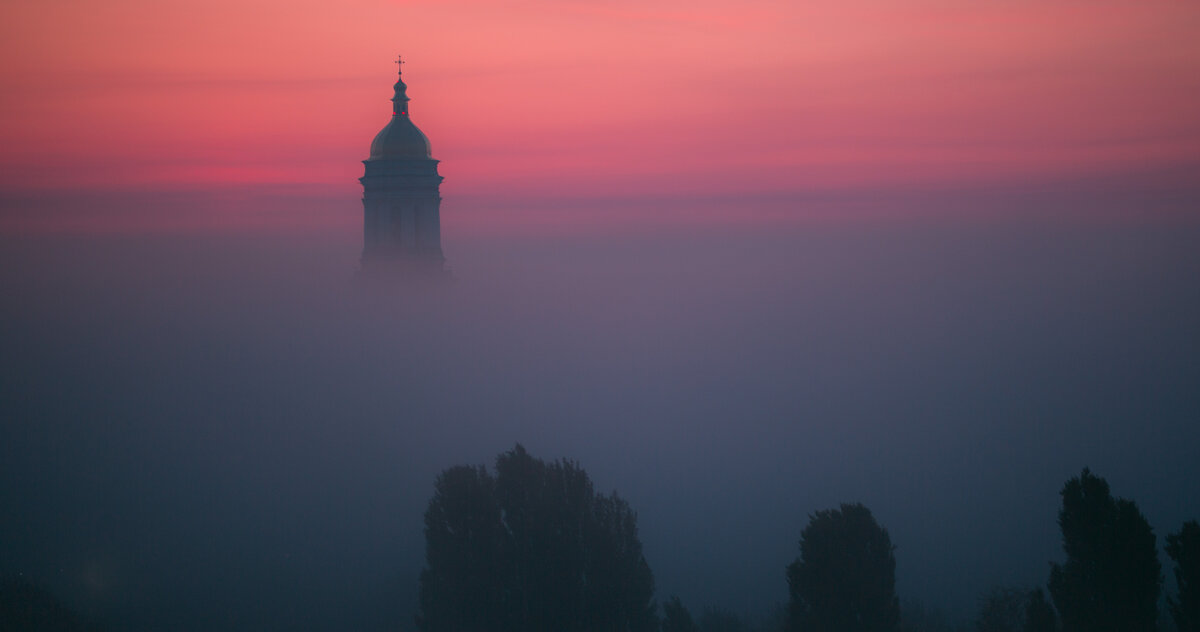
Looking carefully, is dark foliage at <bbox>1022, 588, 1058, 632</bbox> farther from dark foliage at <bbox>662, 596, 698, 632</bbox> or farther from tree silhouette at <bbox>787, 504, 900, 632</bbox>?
dark foliage at <bbox>662, 596, 698, 632</bbox>

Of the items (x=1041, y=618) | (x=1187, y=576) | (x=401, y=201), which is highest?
(x=401, y=201)

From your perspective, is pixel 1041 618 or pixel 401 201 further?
pixel 401 201

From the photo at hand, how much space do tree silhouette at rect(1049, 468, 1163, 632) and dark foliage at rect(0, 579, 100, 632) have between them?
53.7ft

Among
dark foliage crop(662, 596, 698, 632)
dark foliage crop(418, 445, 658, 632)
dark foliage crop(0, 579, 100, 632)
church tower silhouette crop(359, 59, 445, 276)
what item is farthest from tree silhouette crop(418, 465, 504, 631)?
church tower silhouette crop(359, 59, 445, 276)

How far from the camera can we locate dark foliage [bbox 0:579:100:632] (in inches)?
617

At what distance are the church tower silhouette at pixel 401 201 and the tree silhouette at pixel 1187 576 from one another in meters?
37.5

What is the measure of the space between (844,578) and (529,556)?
5.63 meters

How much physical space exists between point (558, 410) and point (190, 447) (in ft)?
40.5

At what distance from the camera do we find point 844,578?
15.4m

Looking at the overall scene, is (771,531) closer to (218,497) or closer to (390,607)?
(390,607)

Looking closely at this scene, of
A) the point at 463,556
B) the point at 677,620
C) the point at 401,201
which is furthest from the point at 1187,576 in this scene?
the point at 401,201

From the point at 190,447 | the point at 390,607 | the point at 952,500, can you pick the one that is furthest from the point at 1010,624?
the point at 190,447

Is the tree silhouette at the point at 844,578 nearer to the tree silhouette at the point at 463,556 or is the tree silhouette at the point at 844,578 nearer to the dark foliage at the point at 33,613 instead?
the tree silhouette at the point at 463,556

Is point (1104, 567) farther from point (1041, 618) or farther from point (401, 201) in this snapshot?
point (401, 201)
